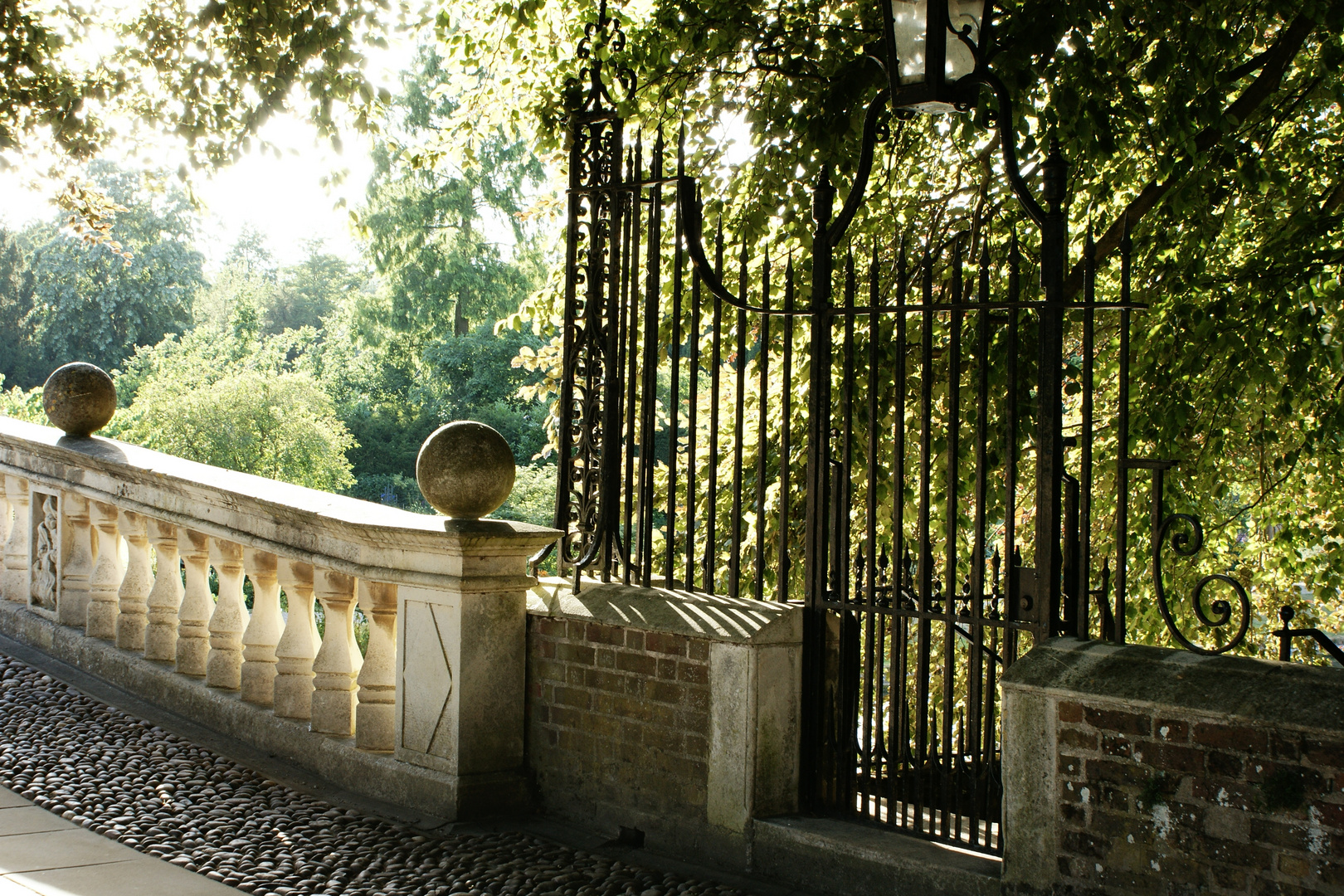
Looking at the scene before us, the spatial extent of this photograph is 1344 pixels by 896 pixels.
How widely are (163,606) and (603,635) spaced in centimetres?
270

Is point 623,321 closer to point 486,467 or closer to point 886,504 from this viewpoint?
point 486,467

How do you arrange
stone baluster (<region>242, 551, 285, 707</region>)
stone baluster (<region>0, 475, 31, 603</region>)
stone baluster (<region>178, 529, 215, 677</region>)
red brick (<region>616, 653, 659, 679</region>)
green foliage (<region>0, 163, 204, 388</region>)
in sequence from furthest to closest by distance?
1. green foliage (<region>0, 163, 204, 388</region>)
2. stone baluster (<region>0, 475, 31, 603</region>)
3. stone baluster (<region>178, 529, 215, 677</region>)
4. stone baluster (<region>242, 551, 285, 707</region>)
5. red brick (<region>616, 653, 659, 679</region>)

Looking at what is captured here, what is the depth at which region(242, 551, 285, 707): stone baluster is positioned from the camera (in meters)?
5.10

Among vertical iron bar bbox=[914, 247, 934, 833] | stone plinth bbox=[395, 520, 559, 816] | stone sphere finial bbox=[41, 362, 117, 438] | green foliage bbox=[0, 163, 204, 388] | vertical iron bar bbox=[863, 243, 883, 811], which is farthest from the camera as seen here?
green foliage bbox=[0, 163, 204, 388]

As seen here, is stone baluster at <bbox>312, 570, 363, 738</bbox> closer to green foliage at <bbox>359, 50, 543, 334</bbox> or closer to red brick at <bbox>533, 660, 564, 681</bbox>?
red brick at <bbox>533, 660, 564, 681</bbox>

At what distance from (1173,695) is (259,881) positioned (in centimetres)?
276

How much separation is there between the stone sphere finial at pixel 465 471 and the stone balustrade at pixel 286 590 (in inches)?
3.9

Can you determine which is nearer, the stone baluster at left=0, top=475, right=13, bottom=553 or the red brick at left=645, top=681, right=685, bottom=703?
the red brick at left=645, top=681, right=685, bottom=703

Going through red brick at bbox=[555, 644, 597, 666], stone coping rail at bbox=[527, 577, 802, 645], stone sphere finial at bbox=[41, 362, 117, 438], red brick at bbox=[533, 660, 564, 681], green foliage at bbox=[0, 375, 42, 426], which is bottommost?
red brick at bbox=[533, 660, 564, 681]

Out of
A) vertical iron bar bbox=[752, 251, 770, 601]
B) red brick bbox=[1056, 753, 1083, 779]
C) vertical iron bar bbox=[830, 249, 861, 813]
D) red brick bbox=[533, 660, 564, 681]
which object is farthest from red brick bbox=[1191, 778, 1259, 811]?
red brick bbox=[533, 660, 564, 681]

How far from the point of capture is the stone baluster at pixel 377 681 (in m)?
4.60

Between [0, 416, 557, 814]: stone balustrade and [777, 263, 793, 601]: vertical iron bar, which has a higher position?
[777, 263, 793, 601]: vertical iron bar

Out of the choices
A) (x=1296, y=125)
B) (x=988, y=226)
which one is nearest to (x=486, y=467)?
(x=988, y=226)

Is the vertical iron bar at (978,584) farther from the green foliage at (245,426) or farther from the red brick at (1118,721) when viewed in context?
the green foliage at (245,426)
